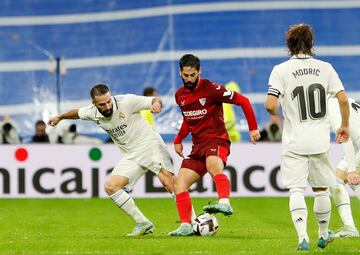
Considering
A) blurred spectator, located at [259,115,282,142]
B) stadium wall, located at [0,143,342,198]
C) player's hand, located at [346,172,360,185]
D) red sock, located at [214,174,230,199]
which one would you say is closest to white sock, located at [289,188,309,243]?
player's hand, located at [346,172,360,185]

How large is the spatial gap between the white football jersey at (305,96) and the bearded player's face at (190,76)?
2.10m

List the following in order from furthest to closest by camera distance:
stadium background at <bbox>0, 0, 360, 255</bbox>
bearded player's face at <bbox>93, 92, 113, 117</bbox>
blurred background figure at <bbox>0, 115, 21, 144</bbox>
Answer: stadium background at <bbox>0, 0, 360, 255</bbox>
blurred background figure at <bbox>0, 115, 21, 144</bbox>
bearded player's face at <bbox>93, 92, 113, 117</bbox>

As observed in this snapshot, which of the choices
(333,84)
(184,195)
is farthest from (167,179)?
(333,84)

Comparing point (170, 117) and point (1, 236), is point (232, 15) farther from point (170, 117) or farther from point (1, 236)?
point (1, 236)

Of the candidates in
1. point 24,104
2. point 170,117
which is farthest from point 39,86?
point 170,117

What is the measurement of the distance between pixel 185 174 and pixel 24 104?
39.8 ft

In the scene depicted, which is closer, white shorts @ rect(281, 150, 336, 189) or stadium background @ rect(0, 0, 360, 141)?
white shorts @ rect(281, 150, 336, 189)

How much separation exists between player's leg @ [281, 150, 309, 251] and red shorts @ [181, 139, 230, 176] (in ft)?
7.31

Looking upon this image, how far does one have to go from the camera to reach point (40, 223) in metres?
13.9

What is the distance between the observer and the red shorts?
453 inches

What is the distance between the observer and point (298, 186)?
9.30m

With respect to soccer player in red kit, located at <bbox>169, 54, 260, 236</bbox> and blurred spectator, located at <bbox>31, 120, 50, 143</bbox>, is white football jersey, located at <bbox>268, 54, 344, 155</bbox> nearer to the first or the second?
soccer player in red kit, located at <bbox>169, 54, 260, 236</bbox>

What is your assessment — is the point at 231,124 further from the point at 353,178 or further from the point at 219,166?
the point at 353,178

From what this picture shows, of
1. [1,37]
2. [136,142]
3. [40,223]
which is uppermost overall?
[1,37]
